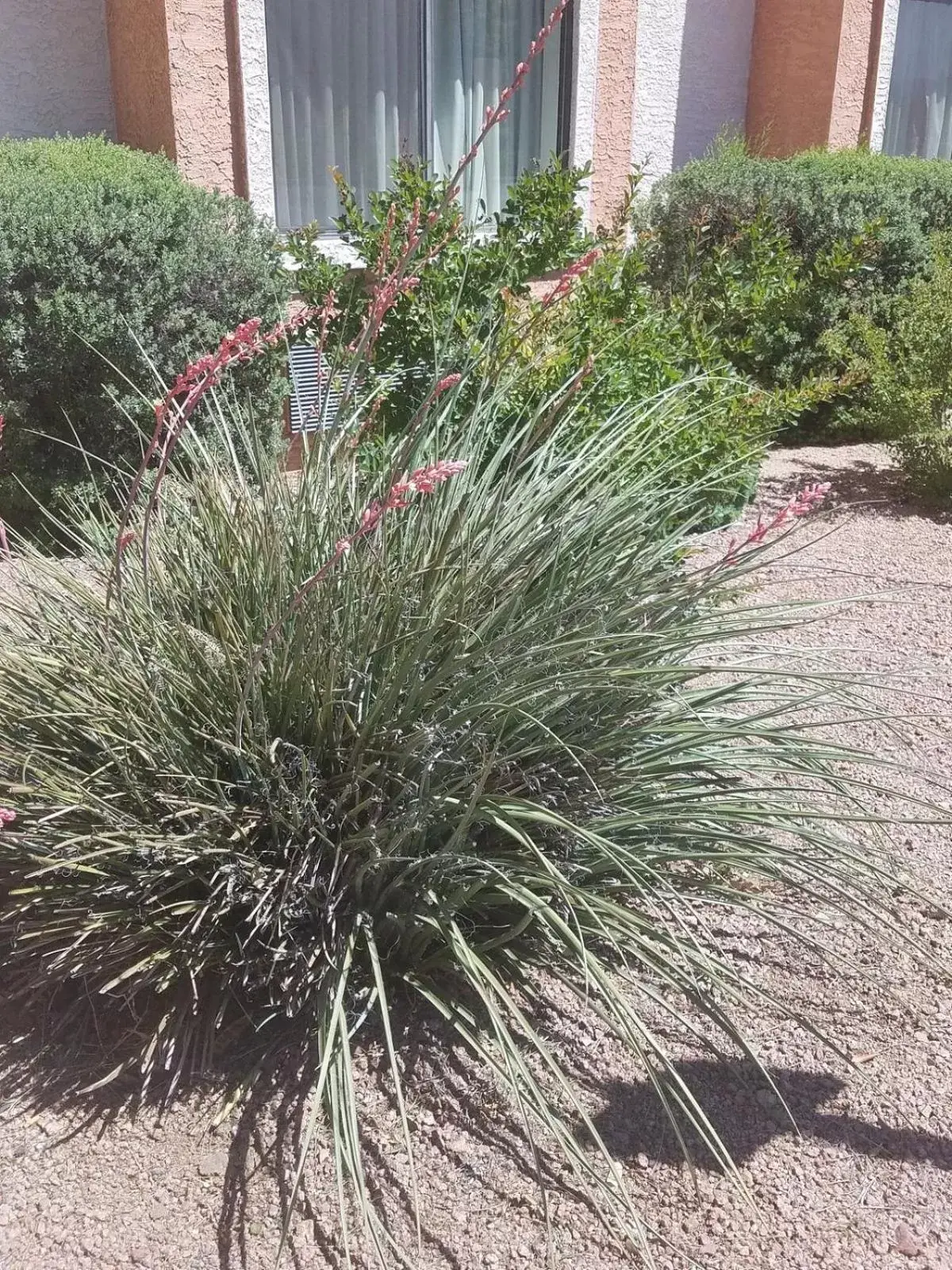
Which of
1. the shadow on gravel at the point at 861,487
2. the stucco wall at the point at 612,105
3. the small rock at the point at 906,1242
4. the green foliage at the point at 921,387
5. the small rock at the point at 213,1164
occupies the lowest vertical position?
the shadow on gravel at the point at 861,487

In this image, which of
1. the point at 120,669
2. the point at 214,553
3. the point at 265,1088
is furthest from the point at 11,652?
the point at 265,1088

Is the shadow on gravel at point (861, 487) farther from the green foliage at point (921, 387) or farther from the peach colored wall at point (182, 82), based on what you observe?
the peach colored wall at point (182, 82)

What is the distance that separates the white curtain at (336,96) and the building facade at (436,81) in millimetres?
10

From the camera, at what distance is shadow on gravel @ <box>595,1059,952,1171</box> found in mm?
2195

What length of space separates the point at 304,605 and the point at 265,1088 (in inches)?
37.0

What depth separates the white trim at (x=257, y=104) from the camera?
19.5ft

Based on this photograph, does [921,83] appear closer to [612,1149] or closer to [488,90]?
[488,90]

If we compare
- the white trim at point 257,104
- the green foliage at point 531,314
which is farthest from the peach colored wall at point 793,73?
the green foliage at point 531,314

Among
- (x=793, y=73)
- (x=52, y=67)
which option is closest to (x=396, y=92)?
(x=52, y=67)

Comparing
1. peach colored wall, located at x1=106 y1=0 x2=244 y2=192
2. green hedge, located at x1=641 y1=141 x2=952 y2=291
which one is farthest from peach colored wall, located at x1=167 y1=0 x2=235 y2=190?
green hedge, located at x1=641 y1=141 x2=952 y2=291

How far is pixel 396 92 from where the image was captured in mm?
7027

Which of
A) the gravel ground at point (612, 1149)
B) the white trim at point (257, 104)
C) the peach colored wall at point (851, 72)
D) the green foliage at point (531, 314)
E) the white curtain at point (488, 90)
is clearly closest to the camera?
the gravel ground at point (612, 1149)

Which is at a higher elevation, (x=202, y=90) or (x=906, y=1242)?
(x=202, y=90)

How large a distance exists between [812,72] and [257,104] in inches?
207
